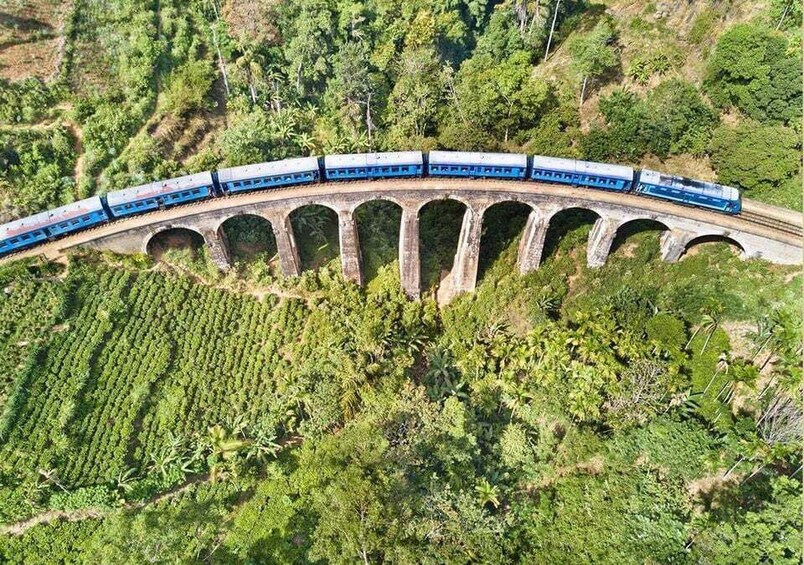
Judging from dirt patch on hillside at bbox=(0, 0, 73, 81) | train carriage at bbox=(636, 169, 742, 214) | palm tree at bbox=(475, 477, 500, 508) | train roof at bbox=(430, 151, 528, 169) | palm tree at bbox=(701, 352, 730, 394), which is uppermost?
dirt patch on hillside at bbox=(0, 0, 73, 81)

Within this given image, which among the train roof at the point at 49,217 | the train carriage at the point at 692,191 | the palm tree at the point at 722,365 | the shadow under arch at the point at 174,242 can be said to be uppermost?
the train roof at the point at 49,217

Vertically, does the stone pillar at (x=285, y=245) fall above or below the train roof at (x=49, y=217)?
below

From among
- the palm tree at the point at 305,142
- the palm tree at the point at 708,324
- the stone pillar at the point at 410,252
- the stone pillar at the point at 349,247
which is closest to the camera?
the palm tree at the point at 708,324

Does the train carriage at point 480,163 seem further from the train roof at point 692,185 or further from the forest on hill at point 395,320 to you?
the train roof at point 692,185

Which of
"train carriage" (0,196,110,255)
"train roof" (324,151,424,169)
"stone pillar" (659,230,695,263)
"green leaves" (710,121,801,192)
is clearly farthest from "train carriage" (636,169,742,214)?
"train carriage" (0,196,110,255)

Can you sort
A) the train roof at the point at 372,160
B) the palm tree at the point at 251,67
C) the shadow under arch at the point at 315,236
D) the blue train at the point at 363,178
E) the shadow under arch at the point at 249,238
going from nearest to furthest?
the blue train at the point at 363,178 < the train roof at the point at 372,160 < the shadow under arch at the point at 249,238 < the shadow under arch at the point at 315,236 < the palm tree at the point at 251,67

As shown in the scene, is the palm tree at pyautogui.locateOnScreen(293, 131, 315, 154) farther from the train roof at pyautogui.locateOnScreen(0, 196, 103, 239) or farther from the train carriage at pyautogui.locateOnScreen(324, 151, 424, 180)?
the train roof at pyautogui.locateOnScreen(0, 196, 103, 239)

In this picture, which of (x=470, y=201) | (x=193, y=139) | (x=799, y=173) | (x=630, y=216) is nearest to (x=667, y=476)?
(x=630, y=216)

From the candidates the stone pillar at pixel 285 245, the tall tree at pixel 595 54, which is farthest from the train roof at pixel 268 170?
the tall tree at pixel 595 54

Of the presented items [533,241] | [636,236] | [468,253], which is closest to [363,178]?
[468,253]
